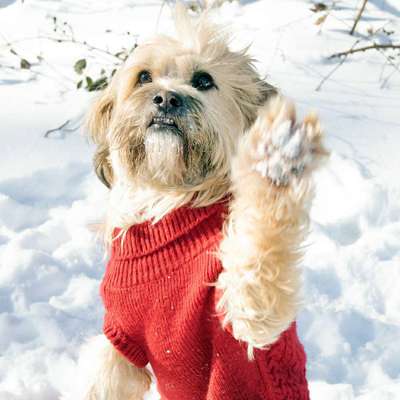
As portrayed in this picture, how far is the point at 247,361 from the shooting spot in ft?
6.55

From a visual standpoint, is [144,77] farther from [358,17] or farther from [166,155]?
[358,17]

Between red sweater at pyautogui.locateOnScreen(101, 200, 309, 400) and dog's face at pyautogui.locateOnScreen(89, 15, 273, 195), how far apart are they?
0.15m

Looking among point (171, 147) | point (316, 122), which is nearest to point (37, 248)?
point (171, 147)

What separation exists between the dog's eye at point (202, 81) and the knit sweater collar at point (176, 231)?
1.21ft

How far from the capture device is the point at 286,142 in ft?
4.84

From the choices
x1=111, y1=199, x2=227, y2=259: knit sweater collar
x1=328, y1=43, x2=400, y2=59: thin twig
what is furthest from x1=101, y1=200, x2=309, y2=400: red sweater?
x1=328, y1=43, x2=400, y2=59: thin twig

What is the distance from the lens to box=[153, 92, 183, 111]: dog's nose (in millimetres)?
2031

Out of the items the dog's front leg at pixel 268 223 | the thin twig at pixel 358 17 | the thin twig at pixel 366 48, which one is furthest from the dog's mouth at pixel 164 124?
the thin twig at pixel 358 17

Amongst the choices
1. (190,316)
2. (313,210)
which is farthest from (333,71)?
(190,316)

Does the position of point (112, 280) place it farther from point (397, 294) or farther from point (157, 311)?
point (397, 294)

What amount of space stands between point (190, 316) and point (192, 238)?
0.73ft

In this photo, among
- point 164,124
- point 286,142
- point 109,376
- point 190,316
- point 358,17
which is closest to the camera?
point 286,142

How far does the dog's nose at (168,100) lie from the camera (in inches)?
80.0

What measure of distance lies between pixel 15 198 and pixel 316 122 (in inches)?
91.5
